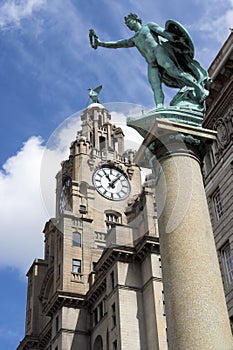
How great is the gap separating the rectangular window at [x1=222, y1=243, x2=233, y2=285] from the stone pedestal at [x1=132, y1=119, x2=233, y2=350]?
15.1 m

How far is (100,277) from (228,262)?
30468 mm

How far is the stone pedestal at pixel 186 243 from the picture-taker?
12102 mm

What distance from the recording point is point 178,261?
1316 centimetres

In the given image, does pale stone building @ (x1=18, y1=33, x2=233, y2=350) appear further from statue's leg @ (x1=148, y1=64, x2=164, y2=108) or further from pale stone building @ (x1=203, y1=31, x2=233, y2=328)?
statue's leg @ (x1=148, y1=64, x2=164, y2=108)

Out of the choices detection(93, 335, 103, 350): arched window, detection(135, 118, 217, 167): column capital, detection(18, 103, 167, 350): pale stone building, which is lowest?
detection(135, 118, 217, 167): column capital

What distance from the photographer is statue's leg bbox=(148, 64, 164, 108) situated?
16875 millimetres

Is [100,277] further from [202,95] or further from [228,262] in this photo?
[202,95]

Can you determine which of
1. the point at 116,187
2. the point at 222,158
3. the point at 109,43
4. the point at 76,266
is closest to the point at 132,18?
the point at 109,43

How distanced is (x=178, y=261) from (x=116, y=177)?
59256mm

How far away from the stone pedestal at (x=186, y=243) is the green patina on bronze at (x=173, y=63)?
1454 millimetres

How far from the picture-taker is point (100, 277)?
58750 mm

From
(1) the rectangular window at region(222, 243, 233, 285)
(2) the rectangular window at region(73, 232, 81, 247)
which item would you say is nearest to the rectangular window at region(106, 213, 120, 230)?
(2) the rectangular window at region(73, 232, 81, 247)

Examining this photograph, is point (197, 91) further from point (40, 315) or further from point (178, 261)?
point (40, 315)

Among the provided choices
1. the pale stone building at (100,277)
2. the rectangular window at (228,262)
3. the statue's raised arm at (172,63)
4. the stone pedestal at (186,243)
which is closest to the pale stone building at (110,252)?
the rectangular window at (228,262)
